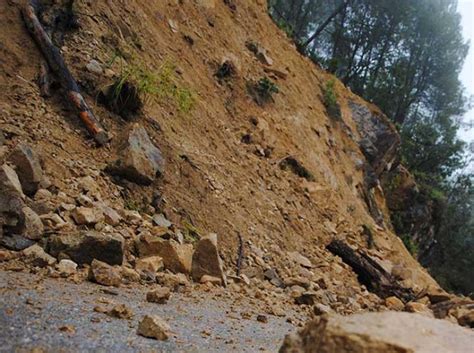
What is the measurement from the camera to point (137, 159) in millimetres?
5113

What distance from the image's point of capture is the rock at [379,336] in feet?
5.09

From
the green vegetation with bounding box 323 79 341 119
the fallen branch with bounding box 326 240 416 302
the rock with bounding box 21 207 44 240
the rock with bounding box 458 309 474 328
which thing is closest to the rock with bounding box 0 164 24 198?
the rock with bounding box 21 207 44 240

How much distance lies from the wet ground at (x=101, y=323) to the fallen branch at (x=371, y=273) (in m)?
4.54

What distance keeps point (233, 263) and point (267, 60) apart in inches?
308

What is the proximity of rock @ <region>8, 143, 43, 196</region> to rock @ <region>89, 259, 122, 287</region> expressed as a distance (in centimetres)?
99

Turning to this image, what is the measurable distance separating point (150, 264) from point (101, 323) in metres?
1.51

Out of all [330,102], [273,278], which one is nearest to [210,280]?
[273,278]

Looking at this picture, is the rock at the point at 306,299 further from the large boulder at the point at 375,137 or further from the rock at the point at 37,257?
the large boulder at the point at 375,137

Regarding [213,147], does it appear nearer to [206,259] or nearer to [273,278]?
[273,278]

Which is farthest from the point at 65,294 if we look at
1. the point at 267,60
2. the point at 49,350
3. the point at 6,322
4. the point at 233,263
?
the point at 267,60

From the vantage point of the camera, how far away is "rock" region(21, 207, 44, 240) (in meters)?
3.31

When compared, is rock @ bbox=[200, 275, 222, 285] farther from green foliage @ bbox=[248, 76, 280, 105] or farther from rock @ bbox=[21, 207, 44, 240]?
green foliage @ bbox=[248, 76, 280, 105]

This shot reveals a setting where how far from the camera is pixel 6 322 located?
2.04 m

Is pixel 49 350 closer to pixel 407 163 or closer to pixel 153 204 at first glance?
pixel 153 204
